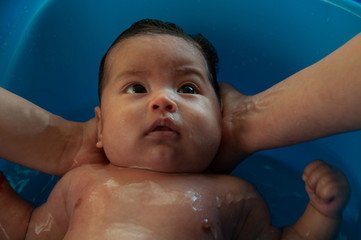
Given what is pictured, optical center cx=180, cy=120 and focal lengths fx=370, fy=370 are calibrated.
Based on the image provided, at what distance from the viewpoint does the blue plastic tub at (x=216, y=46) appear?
1.15 meters

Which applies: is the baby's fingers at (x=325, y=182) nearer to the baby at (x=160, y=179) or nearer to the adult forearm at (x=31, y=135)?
the baby at (x=160, y=179)

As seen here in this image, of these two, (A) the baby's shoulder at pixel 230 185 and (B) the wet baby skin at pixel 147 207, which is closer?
(B) the wet baby skin at pixel 147 207

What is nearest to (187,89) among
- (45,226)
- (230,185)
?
(230,185)

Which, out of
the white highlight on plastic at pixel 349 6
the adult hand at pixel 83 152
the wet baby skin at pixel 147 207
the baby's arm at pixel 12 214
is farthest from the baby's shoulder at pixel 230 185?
the white highlight on plastic at pixel 349 6

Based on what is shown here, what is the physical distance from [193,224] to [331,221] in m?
0.33

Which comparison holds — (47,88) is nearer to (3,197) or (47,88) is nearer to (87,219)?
(3,197)

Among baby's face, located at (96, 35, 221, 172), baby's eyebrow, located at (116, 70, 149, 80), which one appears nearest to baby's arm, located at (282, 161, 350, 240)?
baby's face, located at (96, 35, 221, 172)

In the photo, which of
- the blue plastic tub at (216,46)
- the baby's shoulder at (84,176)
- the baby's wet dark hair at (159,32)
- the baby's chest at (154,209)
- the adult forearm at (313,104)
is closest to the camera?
the adult forearm at (313,104)

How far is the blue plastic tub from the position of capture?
3.78 ft

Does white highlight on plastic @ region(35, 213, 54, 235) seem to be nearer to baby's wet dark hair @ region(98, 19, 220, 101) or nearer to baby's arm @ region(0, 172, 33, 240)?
baby's arm @ region(0, 172, 33, 240)

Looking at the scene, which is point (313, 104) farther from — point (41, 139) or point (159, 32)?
point (41, 139)

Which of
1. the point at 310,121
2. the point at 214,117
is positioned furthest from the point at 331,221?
the point at 214,117

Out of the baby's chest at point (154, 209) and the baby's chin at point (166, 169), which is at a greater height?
the baby's chin at point (166, 169)

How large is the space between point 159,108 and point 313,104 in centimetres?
32
